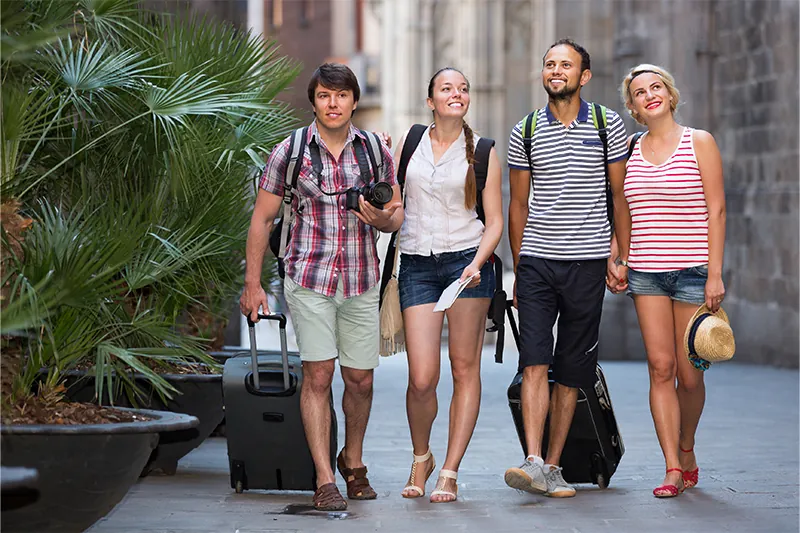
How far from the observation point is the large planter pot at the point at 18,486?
4.60 m

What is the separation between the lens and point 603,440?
22.2 feet

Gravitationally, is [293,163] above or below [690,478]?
above

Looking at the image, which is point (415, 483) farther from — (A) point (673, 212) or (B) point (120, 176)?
(B) point (120, 176)

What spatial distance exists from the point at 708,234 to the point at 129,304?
2703mm

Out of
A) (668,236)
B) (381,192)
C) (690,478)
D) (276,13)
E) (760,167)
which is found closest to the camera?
(381,192)

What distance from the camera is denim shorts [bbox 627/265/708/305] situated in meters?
6.54

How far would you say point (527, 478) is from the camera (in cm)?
629

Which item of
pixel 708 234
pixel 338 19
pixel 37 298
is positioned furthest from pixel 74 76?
pixel 338 19

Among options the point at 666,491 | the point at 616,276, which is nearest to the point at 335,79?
the point at 616,276

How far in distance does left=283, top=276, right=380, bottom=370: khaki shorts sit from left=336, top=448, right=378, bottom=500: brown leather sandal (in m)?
0.49

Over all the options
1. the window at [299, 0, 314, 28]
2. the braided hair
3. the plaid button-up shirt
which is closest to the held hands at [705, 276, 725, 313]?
the braided hair

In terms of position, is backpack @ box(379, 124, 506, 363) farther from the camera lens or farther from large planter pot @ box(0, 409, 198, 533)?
large planter pot @ box(0, 409, 198, 533)

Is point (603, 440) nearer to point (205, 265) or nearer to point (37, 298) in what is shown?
point (205, 265)

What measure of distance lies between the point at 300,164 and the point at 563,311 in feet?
4.37
